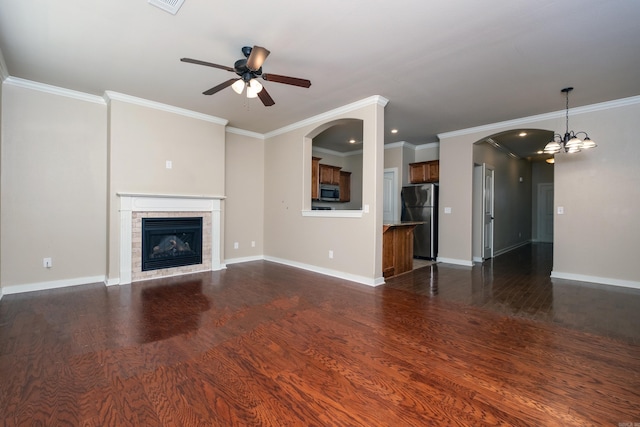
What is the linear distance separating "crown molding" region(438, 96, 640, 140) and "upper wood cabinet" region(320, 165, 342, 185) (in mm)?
2669

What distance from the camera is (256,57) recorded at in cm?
249

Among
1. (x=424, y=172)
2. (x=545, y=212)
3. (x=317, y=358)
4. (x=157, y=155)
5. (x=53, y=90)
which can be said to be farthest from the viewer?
(x=545, y=212)

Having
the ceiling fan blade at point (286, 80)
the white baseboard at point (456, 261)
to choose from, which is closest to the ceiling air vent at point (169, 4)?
the ceiling fan blade at point (286, 80)

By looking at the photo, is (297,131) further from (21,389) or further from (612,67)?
(21,389)

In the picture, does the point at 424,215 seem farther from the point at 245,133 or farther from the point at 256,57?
the point at 256,57

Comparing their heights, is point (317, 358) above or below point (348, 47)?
below

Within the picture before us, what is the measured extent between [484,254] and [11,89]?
8.47m

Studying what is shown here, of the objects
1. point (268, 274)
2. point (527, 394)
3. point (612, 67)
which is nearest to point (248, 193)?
point (268, 274)

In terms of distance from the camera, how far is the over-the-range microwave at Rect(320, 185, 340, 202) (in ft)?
23.6

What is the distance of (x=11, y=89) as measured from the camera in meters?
3.61

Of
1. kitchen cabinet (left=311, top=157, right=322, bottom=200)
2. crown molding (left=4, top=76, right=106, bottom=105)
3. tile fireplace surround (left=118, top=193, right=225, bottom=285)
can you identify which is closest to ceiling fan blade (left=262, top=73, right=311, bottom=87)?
tile fireplace surround (left=118, top=193, right=225, bottom=285)

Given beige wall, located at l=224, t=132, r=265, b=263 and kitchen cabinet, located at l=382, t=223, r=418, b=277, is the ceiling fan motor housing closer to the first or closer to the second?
kitchen cabinet, located at l=382, t=223, r=418, b=277

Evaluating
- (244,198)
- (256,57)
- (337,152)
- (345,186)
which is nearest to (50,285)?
(244,198)

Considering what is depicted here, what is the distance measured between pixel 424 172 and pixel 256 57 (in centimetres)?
520
